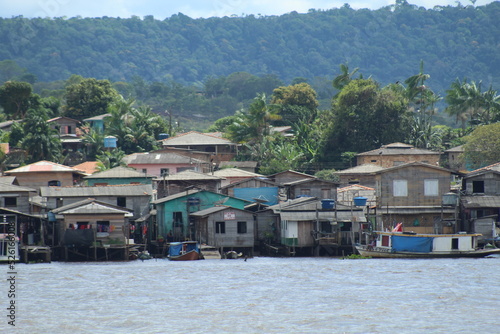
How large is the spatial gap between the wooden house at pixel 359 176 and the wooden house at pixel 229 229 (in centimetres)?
2158

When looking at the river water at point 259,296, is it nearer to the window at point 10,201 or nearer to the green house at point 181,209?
the green house at point 181,209

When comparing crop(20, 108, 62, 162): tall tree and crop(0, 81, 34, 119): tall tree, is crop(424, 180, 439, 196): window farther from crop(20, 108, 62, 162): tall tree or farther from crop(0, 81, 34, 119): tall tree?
crop(0, 81, 34, 119): tall tree

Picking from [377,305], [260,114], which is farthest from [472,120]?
[377,305]

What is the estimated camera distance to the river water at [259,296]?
106 ft

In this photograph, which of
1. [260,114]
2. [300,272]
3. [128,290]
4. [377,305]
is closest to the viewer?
[377,305]

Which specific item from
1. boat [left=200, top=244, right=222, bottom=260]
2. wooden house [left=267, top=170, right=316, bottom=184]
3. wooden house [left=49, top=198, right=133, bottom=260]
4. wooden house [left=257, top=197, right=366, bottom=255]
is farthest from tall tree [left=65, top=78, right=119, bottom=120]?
boat [left=200, top=244, right=222, bottom=260]

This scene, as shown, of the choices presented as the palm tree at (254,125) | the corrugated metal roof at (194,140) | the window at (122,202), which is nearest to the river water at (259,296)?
the window at (122,202)

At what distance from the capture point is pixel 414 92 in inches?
3497

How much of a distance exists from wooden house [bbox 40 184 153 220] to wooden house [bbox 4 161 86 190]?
10297 millimetres

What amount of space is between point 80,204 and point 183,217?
6.45 metres

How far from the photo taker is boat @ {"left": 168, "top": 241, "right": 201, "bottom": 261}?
50594 millimetres

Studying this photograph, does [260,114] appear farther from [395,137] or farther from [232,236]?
[232,236]

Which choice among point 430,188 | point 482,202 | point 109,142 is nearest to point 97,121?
point 109,142

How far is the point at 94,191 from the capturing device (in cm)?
5716
